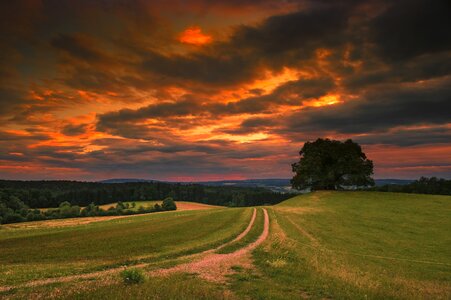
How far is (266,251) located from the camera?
24.0 metres

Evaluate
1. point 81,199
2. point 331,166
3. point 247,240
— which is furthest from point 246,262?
point 81,199

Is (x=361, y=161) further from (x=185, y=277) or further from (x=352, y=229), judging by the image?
(x=185, y=277)

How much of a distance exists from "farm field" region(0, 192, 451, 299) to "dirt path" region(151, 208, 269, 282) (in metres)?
0.07

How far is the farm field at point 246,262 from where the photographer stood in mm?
14336

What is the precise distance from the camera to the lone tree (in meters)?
78.2

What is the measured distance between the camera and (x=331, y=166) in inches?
3219

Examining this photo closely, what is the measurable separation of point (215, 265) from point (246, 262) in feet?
8.51

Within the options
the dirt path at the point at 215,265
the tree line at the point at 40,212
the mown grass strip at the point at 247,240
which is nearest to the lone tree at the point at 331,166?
the mown grass strip at the point at 247,240

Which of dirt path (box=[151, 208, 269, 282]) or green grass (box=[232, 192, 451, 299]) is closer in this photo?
green grass (box=[232, 192, 451, 299])

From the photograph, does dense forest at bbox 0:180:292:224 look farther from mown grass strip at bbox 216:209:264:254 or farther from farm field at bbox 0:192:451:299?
mown grass strip at bbox 216:209:264:254

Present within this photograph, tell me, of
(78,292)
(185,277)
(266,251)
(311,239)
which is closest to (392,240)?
(311,239)

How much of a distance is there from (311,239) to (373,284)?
601 inches

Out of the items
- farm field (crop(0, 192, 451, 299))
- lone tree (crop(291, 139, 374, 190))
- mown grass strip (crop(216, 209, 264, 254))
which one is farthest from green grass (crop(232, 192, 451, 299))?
lone tree (crop(291, 139, 374, 190))

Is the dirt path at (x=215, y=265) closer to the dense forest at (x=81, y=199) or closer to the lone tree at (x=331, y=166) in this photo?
the lone tree at (x=331, y=166)
